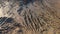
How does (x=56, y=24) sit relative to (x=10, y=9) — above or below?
below

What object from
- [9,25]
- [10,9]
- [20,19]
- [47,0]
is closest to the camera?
[9,25]

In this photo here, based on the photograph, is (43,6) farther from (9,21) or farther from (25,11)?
(9,21)

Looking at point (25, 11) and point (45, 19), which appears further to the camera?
point (25, 11)

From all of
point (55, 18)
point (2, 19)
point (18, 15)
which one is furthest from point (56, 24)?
point (2, 19)

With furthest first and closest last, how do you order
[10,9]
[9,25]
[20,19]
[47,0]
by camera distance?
1. [47,0]
2. [10,9]
3. [20,19]
4. [9,25]

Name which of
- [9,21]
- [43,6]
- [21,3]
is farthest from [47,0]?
[9,21]

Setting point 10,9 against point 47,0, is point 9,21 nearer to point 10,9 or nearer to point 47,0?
point 10,9
